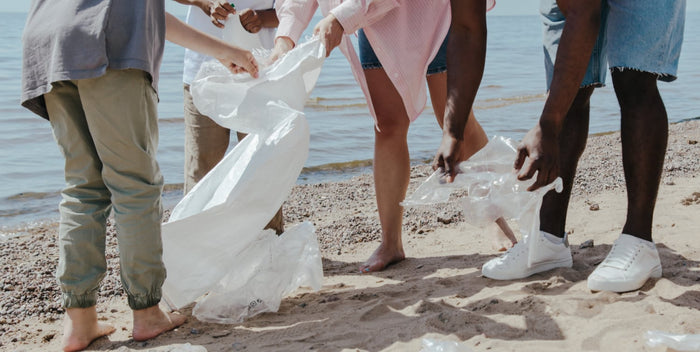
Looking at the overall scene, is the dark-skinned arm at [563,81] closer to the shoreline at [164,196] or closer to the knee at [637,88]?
the knee at [637,88]

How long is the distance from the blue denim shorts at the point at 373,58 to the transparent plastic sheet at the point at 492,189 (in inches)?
24.9

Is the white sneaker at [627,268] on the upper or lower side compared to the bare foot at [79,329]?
upper

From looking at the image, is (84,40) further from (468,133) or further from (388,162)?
(468,133)

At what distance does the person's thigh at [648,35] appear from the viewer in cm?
264

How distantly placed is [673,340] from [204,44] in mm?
1921

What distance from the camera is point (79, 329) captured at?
266cm

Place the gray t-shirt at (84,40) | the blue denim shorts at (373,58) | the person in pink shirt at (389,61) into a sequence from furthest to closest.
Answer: the blue denim shorts at (373,58) < the person in pink shirt at (389,61) < the gray t-shirt at (84,40)

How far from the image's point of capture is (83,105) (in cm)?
248

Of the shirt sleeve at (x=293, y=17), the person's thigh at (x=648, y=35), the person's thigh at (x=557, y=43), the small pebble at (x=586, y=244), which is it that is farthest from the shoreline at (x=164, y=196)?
the person's thigh at (x=648, y=35)

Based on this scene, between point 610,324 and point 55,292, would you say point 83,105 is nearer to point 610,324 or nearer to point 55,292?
point 55,292

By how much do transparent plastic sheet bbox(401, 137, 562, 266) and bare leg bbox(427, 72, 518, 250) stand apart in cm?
60

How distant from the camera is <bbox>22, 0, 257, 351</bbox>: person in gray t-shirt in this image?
243 cm

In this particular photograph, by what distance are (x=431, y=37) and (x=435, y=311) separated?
132 centimetres

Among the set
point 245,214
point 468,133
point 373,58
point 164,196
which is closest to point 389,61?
point 373,58
